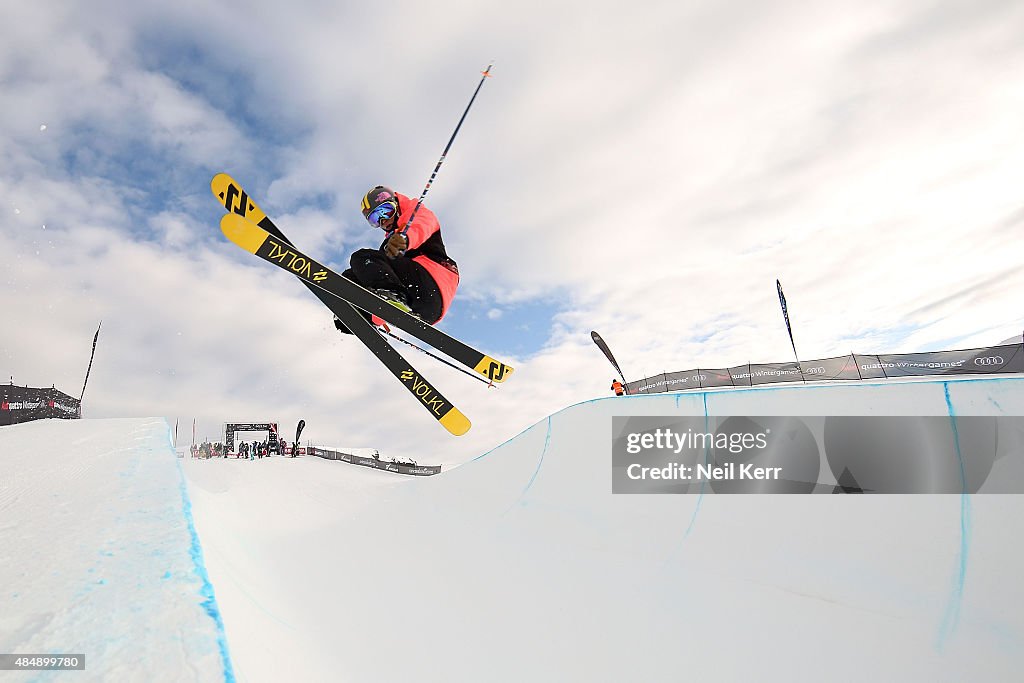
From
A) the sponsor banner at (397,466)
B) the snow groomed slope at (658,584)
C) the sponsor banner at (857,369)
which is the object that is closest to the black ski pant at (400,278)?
the snow groomed slope at (658,584)

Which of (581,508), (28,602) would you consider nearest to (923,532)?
(581,508)

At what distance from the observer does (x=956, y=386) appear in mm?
3002

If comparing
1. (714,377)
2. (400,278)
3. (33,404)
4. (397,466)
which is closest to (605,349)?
(714,377)

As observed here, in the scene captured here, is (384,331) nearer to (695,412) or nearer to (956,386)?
(695,412)

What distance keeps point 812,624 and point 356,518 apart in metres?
3.77

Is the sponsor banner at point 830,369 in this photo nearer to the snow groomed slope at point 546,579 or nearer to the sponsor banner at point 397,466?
the sponsor banner at point 397,466

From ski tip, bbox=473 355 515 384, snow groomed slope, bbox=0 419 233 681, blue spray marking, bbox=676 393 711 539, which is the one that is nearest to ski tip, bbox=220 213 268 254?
ski tip, bbox=473 355 515 384

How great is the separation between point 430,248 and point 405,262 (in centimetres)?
38

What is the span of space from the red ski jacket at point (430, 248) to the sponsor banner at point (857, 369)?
12952 mm

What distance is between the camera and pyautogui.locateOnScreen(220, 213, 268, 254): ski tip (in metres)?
5.50

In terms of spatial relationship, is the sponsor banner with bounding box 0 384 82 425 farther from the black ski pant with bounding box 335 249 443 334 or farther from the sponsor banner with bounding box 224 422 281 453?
the black ski pant with bounding box 335 249 443 334

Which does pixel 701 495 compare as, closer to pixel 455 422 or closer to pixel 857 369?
pixel 455 422

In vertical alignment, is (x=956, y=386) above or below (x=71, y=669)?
above

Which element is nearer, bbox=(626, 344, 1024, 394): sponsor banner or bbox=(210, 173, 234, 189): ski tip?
bbox=(210, 173, 234, 189): ski tip
